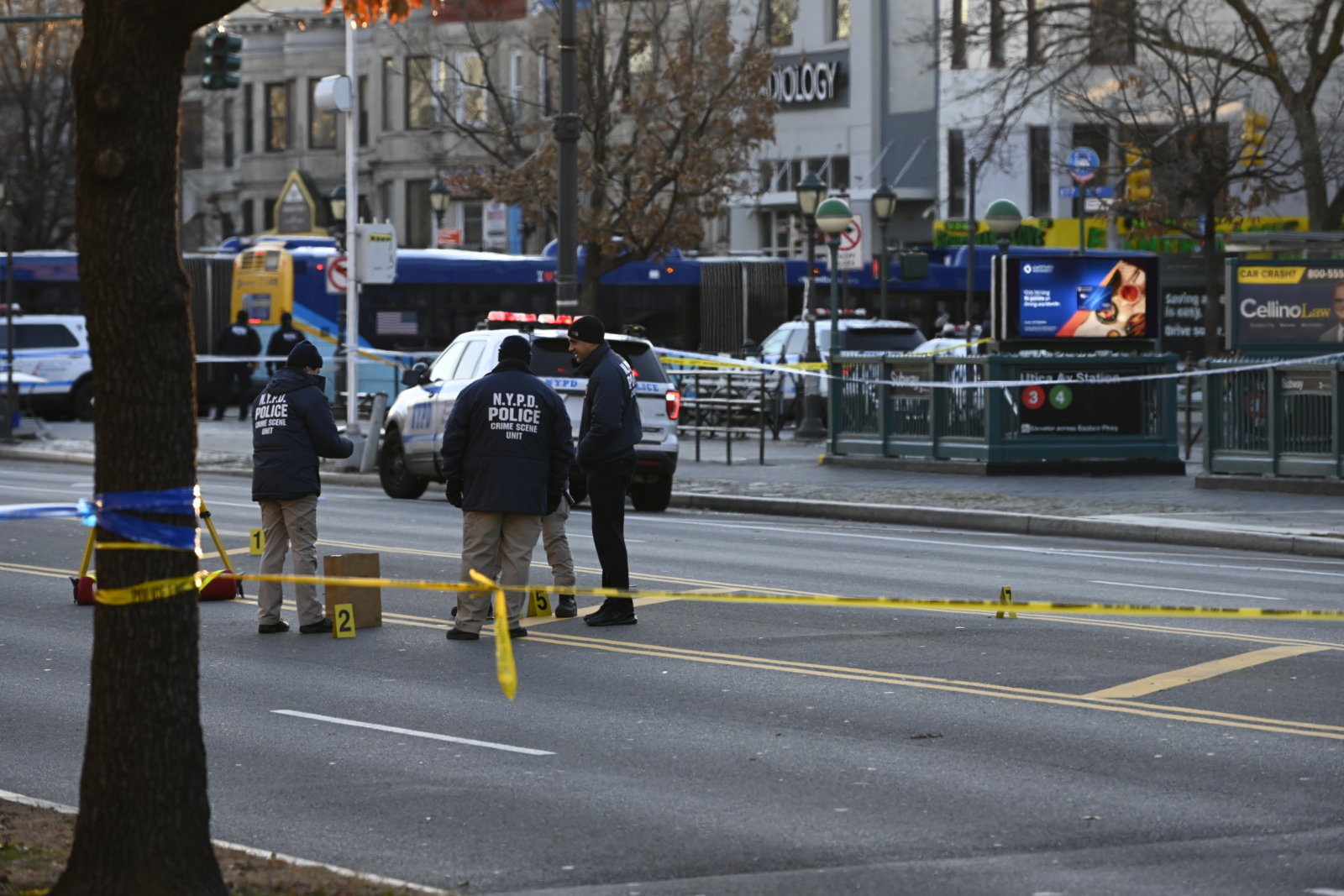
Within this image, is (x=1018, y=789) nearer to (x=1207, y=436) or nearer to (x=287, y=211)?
(x=1207, y=436)

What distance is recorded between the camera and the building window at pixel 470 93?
48.3 meters

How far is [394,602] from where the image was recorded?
14.1m

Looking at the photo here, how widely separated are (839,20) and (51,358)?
23.8m

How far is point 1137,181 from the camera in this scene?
1677 inches

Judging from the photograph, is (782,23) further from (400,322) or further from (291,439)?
(291,439)

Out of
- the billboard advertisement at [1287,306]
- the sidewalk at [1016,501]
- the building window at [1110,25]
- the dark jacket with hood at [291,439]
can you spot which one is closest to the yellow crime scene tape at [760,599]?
the dark jacket with hood at [291,439]

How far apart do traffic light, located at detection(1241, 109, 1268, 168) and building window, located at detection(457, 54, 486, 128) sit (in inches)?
613

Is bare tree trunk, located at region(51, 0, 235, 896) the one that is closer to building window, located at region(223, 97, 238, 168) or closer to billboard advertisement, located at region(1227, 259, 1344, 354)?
billboard advertisement, located at region(1227, 259, 1344, 354)

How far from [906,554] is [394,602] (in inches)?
195

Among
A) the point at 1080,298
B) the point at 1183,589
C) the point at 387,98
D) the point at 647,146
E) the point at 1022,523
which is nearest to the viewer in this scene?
the point at 1183,589

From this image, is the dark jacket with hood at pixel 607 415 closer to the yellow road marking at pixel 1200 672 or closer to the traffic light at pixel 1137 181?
the yellow road marking at pixel 1200 672

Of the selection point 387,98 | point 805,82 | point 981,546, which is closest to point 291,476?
point 981,546

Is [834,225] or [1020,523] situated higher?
[834,225]

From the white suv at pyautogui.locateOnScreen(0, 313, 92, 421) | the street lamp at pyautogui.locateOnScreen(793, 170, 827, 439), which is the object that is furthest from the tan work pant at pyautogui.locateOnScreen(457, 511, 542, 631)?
the white suv at pyautogui.locateOnScreen(0, 313, 92, 421)
